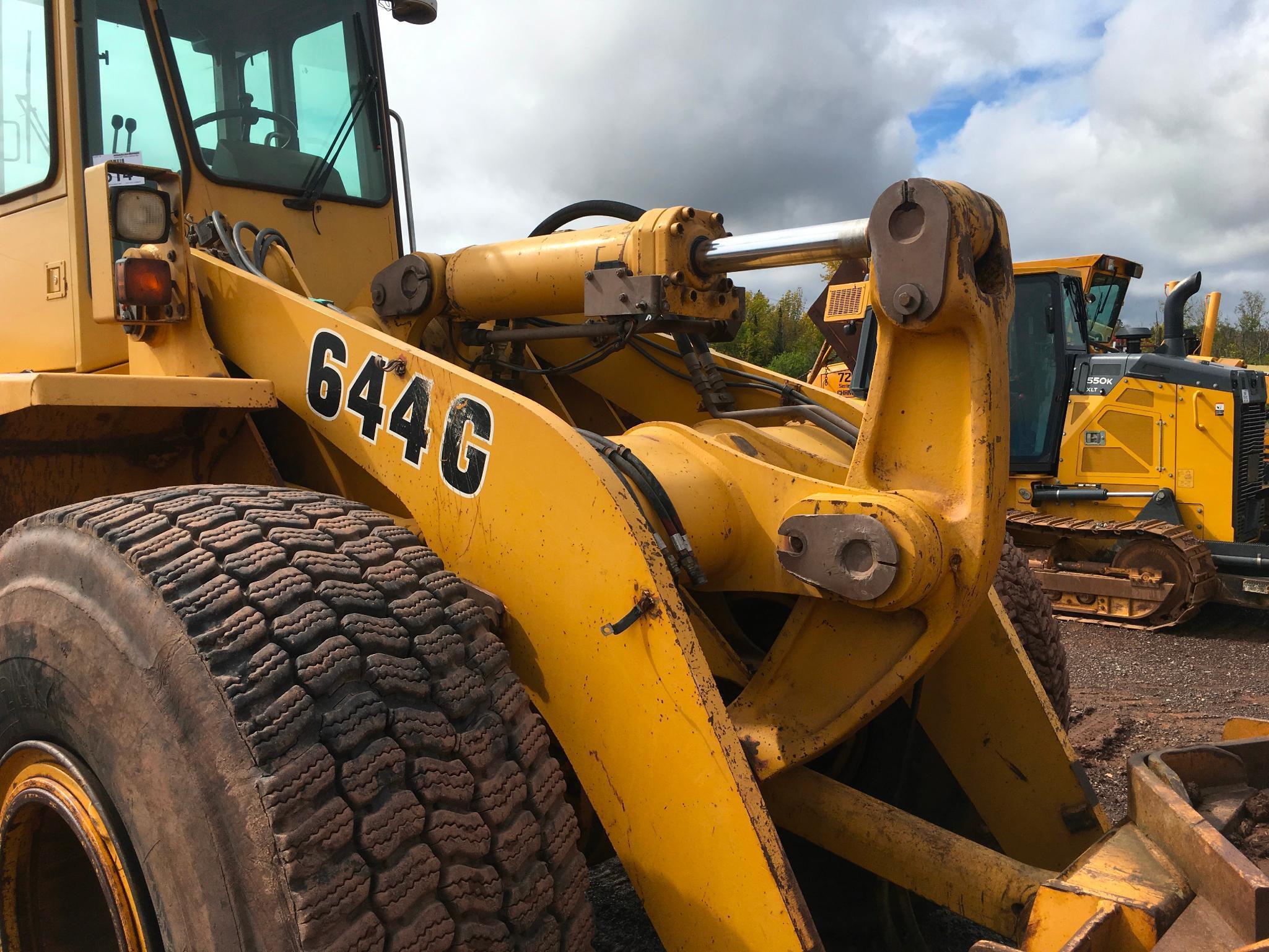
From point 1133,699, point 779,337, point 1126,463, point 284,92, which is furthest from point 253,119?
point 779,337

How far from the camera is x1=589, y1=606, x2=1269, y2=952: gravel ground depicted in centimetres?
324

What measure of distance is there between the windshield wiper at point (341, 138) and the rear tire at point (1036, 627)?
2.56 metres

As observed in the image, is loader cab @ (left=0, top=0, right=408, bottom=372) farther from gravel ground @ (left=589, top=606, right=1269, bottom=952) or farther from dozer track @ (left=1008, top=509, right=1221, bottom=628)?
dozer track @ (left=1008, top=509, right=1221, bottom=628)

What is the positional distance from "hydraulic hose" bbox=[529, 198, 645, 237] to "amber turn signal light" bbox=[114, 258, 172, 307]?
1.05 meters

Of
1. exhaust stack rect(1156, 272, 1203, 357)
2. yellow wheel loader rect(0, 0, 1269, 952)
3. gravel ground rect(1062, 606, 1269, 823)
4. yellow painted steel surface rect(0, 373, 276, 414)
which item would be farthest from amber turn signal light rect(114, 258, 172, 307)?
exhaust stack rect(1156, 272, 1203, 357)

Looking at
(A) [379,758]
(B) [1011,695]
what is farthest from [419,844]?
(B) [1011,695]

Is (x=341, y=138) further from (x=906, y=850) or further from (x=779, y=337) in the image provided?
(x=779, y=337)

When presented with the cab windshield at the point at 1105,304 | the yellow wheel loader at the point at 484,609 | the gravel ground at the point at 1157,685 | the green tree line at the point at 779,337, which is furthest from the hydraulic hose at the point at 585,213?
the green tree line at the point at 779,337

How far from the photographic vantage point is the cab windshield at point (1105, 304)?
11117 millimetres

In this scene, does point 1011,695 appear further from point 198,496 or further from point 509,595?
point 198,496

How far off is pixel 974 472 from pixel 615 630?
789mm

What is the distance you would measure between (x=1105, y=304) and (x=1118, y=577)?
4696 millimetres

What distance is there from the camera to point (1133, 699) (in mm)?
6203

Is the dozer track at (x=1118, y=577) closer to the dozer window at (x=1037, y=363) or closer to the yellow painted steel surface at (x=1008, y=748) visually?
the dozer window at (x=1037, y=363)
